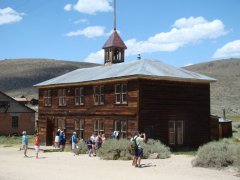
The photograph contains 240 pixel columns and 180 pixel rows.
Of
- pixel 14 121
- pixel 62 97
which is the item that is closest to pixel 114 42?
pixel 62 97

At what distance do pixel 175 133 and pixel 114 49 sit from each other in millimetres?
11028

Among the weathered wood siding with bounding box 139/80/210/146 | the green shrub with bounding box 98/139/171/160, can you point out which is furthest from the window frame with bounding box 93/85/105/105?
the green shrub with bounding box 98/139/171/160

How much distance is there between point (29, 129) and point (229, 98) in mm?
46965

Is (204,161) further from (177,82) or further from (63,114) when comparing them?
(63,114)

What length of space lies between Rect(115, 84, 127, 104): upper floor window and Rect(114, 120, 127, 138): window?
1481 millimetres

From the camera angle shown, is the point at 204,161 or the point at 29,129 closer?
the point at 204,161

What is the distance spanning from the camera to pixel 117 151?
25469mm

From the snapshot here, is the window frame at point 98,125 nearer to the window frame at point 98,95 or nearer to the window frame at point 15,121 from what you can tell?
the window frame at point 98,95

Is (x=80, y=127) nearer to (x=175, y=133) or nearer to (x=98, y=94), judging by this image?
(x=98, y=94)

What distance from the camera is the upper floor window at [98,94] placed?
32719 millimetres

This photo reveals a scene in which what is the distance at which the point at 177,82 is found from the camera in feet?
101

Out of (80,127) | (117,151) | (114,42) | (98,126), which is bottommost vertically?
(117,151)

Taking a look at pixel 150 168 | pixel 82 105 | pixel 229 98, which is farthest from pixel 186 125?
pixel 229 98

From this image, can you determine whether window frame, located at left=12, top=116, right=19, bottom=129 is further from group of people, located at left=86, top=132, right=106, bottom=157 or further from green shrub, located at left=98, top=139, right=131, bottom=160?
green shrub, located at left=98, top=139, right=131, bottom=160
